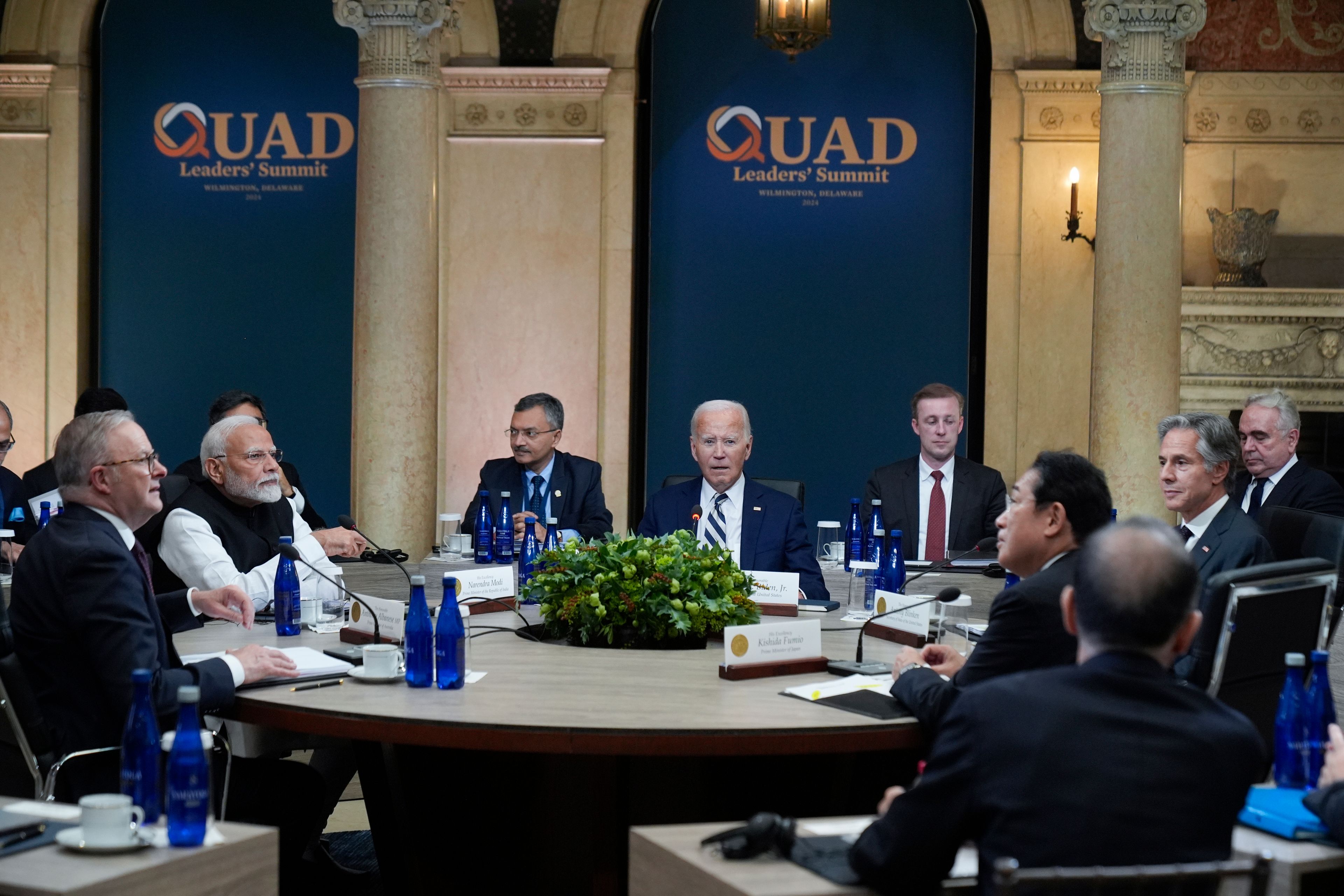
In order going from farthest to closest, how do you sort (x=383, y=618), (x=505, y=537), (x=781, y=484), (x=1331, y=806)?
(x=781, y=484)
(x=505, y=537)
(x=383, y=618)
(x=1331, y=806)

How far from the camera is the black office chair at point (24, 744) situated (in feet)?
9.83

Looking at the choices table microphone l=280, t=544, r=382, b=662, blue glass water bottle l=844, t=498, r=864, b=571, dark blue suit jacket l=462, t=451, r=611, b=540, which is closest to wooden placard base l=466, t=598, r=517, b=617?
table microphone l=280, t=544, r=382, b=662

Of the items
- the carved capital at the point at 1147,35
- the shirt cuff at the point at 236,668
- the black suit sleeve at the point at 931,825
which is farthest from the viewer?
the carved capital at the point at 1147,35

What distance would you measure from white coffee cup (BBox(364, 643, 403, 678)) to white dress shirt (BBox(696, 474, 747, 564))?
7.10 feet

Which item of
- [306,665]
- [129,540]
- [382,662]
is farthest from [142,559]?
[382,662]

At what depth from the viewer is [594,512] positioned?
21.0ft

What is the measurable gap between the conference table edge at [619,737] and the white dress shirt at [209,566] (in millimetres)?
1253

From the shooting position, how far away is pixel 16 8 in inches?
347

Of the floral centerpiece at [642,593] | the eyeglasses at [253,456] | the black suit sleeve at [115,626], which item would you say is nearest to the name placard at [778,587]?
the floral centerpiece at [642,593]

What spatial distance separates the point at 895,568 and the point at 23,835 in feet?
9.31

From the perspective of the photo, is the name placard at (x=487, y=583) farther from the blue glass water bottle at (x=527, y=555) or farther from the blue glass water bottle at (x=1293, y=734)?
the blue glass water bottle at (x=1293, y=734)

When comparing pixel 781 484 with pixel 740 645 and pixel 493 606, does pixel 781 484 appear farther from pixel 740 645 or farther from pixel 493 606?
pixel 740 645

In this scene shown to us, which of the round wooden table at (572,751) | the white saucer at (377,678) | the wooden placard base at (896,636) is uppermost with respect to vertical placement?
the wooden placard base at (896,636)

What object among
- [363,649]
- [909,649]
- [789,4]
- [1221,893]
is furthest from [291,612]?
[789,4]
